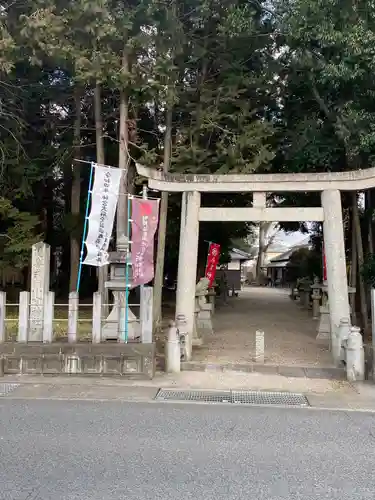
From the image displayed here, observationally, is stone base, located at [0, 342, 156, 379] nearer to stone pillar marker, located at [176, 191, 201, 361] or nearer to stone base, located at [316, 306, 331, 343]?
stone pillar marker, located at [176, 191, 201, 361]

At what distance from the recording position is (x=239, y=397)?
7496 mm

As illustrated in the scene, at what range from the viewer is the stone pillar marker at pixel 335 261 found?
965 cm

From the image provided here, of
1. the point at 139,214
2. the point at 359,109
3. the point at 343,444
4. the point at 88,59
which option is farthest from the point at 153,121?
the point at 343,444

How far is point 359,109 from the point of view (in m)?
12.5

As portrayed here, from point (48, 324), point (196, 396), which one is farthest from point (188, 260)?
point (196, 396)

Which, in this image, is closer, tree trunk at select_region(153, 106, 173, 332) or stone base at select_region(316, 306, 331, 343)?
stone base at select_region(316, 306, 331, 343)

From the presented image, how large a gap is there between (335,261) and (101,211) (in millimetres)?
4949

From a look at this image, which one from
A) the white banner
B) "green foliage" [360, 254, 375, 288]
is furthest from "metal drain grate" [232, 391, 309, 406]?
"green foliage" [360, 254, 375, 288]

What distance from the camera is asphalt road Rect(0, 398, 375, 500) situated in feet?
13.1

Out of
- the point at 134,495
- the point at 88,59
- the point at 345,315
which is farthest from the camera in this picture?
the point at 88,59

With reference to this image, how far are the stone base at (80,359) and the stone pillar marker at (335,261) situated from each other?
385 cm

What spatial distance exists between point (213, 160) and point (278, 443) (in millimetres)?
10150

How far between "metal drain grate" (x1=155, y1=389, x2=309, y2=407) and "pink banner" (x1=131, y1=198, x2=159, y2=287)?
2774 mm

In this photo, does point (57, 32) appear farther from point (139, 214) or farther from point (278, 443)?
point (278, 443)
